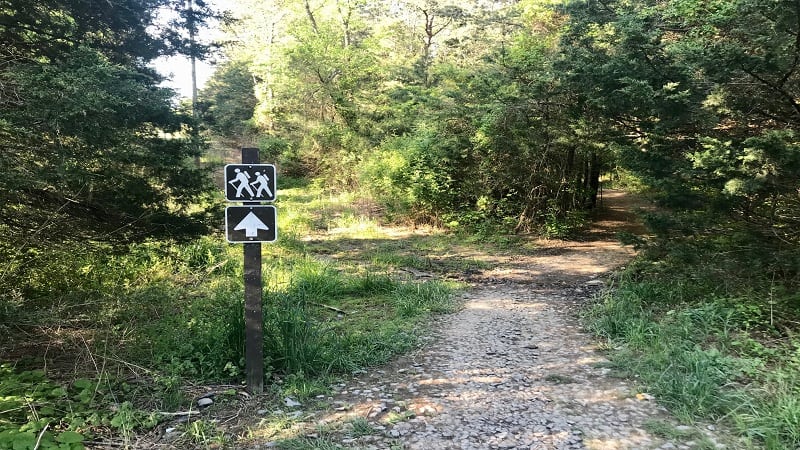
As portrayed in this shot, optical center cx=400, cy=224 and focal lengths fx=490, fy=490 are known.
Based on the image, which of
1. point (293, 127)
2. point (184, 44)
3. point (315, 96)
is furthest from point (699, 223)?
point (293, 127)

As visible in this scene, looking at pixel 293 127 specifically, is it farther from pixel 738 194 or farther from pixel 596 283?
pixel 738 194

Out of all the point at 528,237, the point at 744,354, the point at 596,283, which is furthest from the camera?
the point at 528,237

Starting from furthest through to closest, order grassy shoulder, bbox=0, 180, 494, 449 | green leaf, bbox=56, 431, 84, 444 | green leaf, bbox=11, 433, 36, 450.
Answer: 1. grassy shoulder, bbox=0, 180, 494, 449
2. green leaf, bbox=56, 431, 84, 444
3. green leaf, bbox=11, 433, 36, 450

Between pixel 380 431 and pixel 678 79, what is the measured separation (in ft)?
17.7

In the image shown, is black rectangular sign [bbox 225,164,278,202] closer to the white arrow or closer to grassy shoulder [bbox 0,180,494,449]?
the white arrow

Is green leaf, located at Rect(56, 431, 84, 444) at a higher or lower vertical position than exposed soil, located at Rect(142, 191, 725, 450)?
higher

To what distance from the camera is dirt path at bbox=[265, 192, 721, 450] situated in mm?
3551

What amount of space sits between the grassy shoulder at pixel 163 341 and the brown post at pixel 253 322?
0.47ft

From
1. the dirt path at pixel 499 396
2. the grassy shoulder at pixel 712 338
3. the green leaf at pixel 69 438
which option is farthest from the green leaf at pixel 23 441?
the grassy shoulder at pixel 712 338

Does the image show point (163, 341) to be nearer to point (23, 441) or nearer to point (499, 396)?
point (23, 441)

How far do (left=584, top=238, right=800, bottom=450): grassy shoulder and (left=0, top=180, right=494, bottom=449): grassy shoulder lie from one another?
7.87 feet

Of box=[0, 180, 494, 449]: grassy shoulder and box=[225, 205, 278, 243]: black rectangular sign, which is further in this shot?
box=[225, 205, 278, 243]: black rectangular sign

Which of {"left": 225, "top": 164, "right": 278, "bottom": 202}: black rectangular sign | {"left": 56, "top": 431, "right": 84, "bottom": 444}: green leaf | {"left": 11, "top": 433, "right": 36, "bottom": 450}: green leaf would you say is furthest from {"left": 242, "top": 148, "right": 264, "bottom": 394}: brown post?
{"left": 11, "top": 433, "right": 36, "bottom": 450}: green leaf

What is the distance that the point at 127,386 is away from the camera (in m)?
4.21
